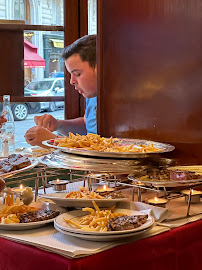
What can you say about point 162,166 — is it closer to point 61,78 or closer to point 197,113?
point 197,113

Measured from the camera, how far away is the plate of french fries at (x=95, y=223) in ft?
3.81

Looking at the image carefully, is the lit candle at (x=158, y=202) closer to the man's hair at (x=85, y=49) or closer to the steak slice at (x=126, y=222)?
the steak slice at (x=126, y=222)

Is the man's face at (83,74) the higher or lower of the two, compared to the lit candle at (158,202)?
higher

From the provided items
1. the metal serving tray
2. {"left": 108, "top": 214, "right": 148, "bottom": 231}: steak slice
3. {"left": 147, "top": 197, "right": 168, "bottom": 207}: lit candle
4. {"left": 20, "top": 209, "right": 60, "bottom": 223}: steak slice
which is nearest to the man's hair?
the metal serving tray

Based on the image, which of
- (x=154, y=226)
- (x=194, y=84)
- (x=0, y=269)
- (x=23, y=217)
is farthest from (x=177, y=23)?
(x=0, y=269)

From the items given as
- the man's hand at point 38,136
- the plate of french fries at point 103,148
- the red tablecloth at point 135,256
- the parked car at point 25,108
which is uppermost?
the parked car at point 25,108

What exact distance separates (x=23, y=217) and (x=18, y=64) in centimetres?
186

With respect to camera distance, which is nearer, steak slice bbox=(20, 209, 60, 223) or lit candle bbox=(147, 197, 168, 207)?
steak slice bbox=(20, 209, 60, 223)

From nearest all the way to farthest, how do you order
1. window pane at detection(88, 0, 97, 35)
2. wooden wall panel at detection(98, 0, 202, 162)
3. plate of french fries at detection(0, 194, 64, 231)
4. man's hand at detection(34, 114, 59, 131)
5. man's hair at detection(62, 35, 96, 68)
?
plate of french fries at detection(0, 194, 64, 231) → wooden wall panel at detection(98, 0, 202, 162) → man's hair at detection(62, 35, 96, 68) → man's hand at detection(34, 114, 59, 131) → window pane at detection(88, 0, 97, 35)

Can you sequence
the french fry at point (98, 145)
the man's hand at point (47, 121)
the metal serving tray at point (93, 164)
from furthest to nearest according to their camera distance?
the man's hand at point (47, 121)
the french fry at point (98, 145)
the metal serving tray at point (93, 164)

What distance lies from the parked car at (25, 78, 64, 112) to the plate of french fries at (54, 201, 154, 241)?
5.84 ft

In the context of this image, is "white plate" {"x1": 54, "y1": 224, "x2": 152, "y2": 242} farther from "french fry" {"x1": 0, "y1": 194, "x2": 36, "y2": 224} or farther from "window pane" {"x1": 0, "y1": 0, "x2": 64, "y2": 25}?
"window pane" {"x1": 0, "y1": 0, "x2": 64, "y2": 25}

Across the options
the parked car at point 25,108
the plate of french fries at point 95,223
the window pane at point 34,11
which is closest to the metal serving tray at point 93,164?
the plate of french fries at point 95,223

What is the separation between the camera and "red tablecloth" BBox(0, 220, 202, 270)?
1.13m
